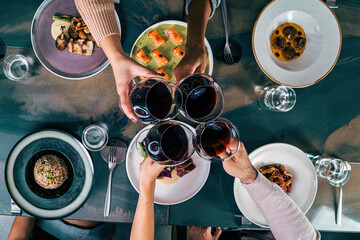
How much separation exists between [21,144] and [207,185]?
0.85m

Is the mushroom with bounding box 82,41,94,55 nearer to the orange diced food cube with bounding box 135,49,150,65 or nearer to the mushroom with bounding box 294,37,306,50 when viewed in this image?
the orange diced food cube with bounding box 135,49,150,65

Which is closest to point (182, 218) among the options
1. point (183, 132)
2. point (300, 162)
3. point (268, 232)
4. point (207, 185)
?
point (207, 185)

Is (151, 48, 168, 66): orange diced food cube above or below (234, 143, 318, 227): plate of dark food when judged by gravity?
above

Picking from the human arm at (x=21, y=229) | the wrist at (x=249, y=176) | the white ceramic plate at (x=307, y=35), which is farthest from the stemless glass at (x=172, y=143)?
the human arm at (x=21, y=229)

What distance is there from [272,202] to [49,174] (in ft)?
3.15

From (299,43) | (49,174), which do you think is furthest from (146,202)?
(299,43)

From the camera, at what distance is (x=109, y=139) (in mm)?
1177

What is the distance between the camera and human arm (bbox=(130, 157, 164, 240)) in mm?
1044

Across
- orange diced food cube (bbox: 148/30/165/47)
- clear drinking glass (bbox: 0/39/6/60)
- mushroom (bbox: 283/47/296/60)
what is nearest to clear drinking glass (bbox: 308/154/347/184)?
mushroom (bbox: 283/47/296/60)

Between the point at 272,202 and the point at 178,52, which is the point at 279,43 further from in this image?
the point at 272,202

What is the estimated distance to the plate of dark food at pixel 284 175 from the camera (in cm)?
116

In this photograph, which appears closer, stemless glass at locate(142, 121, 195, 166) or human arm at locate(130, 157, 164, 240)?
stemless glass at locate(142, 121, 195, 166)

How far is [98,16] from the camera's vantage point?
1.04 metres

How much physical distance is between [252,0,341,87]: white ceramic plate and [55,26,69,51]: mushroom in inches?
33.2
